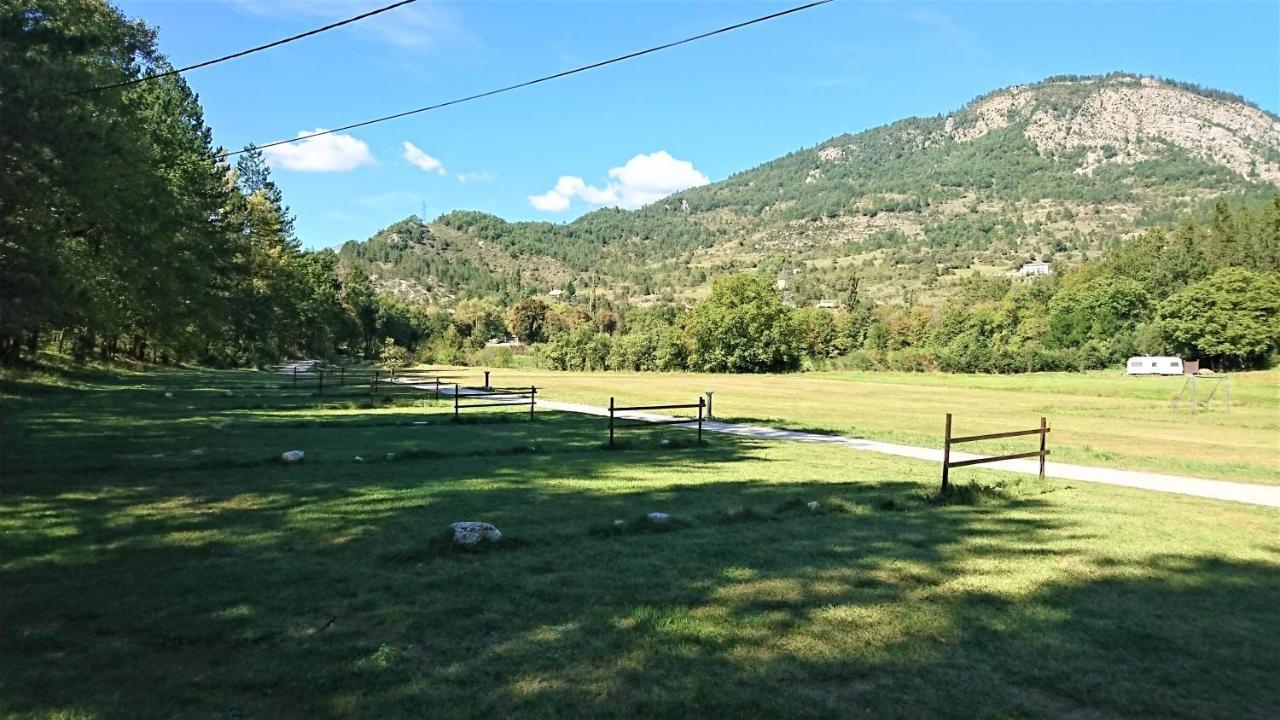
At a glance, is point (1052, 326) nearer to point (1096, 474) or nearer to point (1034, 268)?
point (1034, 268)

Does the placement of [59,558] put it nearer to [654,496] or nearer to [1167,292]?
[654,496]

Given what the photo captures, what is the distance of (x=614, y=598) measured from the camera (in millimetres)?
6180

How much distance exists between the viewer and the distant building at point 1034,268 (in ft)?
543

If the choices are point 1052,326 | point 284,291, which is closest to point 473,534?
point 284,291

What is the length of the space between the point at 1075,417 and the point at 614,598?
34.9m

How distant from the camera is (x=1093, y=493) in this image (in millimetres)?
12859

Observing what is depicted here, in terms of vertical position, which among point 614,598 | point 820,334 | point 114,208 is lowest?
point 614,598

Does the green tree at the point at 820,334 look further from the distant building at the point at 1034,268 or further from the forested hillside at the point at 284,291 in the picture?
the distant building at the point at 1034,268

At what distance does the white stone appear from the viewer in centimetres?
764

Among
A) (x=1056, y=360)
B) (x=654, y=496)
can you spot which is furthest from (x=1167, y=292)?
(x=654, y=496)

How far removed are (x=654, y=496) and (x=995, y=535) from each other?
16.0ft

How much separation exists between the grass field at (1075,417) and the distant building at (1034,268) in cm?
11457

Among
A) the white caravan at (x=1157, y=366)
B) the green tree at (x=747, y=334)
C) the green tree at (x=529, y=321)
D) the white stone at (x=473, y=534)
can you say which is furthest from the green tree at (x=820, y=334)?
the white stone at (x=473, y=534)

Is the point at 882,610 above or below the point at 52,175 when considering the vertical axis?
below
